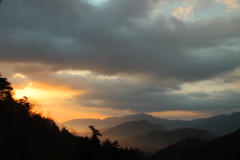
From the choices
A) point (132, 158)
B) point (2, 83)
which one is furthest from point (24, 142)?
point (2, 83)

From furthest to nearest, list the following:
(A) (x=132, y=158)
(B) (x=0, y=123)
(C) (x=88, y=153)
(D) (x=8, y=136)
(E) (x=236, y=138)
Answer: (E) (x=236, y=138) → (B) (x=0, y=123) → (D) (x=8, y=136) → (C) (x=88, y=153) → (A) (x=132, y=158)

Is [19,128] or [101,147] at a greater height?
[19,128]

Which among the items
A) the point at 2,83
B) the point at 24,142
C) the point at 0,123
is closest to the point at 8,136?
the point at 24,142

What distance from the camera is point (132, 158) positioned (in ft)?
85.9

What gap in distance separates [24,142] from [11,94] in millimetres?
29114

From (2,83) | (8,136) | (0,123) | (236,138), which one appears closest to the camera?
(8,136)

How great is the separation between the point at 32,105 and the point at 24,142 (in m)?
28.7

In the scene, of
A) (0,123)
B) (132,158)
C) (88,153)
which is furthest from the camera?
(0,123)

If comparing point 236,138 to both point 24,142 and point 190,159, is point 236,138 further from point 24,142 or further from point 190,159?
point 24,142

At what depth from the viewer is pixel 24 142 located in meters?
32.6

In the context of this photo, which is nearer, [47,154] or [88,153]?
[88,153]

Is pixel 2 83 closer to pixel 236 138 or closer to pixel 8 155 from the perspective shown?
pixel 8 155

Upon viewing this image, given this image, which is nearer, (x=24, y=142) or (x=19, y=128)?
(x=24, y=142)

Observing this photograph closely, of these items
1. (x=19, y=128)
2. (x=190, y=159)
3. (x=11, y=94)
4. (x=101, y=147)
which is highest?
(x=11, y=94)
